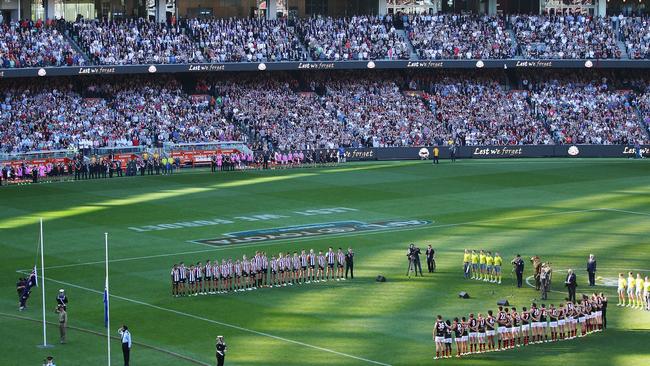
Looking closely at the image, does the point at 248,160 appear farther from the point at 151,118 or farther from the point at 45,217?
the point at 45,217

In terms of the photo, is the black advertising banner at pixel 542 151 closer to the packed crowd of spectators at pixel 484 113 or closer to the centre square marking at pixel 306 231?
the packed crowd of spectators at pixel 484 113

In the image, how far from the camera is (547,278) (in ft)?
150

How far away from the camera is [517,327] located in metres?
39.0

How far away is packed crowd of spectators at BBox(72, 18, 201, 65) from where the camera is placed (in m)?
92.0

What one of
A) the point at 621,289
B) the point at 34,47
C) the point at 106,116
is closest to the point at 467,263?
the point at 621,289

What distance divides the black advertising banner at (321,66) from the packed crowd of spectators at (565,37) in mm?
1005

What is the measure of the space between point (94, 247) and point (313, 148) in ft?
121

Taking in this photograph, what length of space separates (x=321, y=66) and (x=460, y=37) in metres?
13.5

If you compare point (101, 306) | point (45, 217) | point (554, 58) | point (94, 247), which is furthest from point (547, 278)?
point (554, 58)

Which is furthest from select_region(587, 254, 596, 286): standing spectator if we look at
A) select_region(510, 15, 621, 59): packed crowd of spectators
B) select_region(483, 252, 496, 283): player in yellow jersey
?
select_region(510, 15, 621, 59): packed crowd of spectators

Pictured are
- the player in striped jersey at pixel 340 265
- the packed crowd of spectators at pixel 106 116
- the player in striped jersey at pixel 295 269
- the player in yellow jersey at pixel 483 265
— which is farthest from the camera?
the packed crowd of spectators at pixel 106 116

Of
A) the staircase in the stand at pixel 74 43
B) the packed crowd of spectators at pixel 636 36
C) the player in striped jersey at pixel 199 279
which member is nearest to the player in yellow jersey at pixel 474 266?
the player in striped jersey at pixel 199 279

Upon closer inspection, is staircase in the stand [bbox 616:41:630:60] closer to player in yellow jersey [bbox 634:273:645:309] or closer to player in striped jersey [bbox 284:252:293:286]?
player in yellow jersey [bbox 634:273:645:309]

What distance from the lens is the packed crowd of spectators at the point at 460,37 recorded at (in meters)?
101
